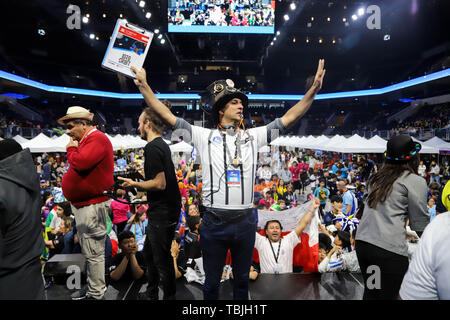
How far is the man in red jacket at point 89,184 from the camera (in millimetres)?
2375

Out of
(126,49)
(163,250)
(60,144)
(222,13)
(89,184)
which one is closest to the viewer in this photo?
(126,49)

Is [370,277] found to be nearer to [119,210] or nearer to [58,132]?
[119,210]

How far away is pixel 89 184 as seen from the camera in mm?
2414

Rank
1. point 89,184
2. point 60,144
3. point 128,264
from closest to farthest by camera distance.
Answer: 1. point 89,184
2. point 128,264
3. point 60,144

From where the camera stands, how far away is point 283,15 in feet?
72.6

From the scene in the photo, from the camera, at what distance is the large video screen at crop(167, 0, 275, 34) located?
1504cm

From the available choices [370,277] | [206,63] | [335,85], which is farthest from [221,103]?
[335,85]

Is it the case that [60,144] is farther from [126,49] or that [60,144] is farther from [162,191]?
[126,49]

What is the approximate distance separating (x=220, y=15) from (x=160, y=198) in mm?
15230

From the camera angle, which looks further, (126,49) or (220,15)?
(220,15)

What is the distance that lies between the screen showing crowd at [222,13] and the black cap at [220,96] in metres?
14.7

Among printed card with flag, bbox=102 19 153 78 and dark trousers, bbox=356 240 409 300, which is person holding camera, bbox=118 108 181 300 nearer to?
printed card with flag, bbox=102 19 153 78

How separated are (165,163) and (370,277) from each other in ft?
5.62

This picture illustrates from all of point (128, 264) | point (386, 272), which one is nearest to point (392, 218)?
point (386, 272)
